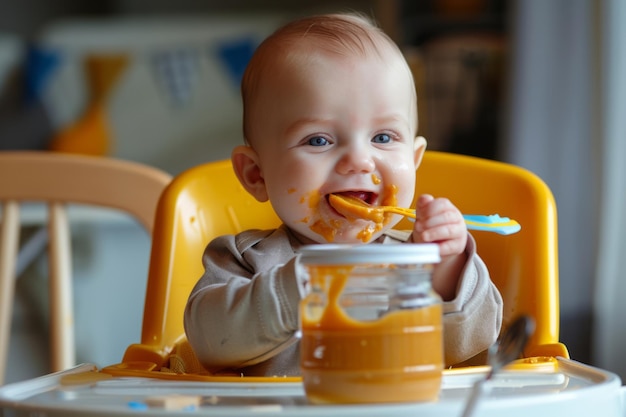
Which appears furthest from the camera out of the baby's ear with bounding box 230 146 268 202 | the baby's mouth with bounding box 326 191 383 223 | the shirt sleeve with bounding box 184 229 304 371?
the baby's ear with bounding box 230 146 268 202

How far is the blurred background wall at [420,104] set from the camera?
2.21 meters

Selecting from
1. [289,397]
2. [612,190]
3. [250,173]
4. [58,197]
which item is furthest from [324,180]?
[612,190]

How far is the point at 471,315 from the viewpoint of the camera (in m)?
0.76

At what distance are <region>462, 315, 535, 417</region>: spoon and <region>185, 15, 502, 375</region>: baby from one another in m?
0.13

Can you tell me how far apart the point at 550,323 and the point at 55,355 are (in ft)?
2.27

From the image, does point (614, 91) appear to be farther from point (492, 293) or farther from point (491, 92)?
point (492, 293)

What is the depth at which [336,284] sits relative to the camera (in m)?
0.57

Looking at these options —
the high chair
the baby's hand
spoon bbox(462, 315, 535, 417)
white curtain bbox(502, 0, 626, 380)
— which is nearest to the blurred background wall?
white curtain bbox(502, 0, 626, 380)

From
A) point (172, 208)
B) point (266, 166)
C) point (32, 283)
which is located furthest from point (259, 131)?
point (32, 283)

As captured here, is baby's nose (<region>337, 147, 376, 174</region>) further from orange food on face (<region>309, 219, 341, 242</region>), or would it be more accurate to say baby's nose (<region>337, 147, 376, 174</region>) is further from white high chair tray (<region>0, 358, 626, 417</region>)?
white high chair tray (<region>0, 358, 626, 417</region>)

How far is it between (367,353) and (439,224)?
18cm

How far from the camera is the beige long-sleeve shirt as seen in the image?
68cm

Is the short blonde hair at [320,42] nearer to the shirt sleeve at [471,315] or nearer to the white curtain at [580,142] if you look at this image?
the shirt sleeve at [471,315]

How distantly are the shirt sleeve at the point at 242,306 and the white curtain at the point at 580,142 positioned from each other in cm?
146
